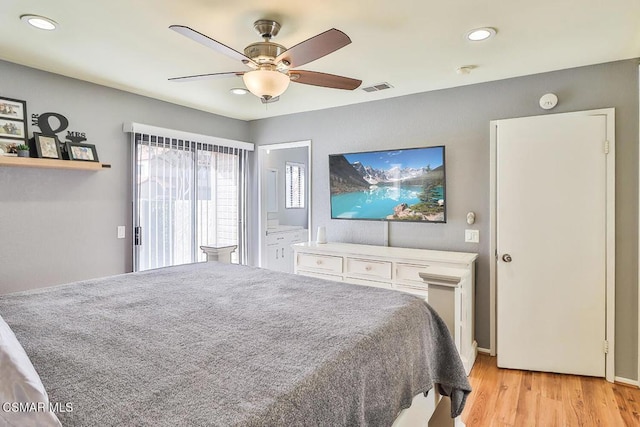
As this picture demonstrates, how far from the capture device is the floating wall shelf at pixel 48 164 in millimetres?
2546

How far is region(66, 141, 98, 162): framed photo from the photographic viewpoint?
2979mm

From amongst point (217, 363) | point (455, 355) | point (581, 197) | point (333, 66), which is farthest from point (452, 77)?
point (217, 363)

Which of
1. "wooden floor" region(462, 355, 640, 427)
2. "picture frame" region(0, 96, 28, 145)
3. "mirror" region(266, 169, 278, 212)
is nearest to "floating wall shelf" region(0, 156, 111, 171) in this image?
"picture frame" region(0, 96, 28, 145)

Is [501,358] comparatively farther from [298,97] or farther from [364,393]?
[298,97]

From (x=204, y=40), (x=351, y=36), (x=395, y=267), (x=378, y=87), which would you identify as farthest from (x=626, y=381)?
(x=204, y=40)

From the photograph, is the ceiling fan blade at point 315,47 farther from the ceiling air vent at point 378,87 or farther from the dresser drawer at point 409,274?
the dresser drawer at point 409,274

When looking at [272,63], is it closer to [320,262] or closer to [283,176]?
[320,262]

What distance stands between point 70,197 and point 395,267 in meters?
2.96

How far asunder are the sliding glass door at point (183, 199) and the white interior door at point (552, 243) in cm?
305

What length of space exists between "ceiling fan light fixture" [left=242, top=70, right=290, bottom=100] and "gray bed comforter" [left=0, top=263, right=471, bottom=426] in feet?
3.78

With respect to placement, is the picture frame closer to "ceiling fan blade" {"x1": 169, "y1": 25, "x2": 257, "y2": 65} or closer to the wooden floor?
"ceiling fan blade" {"x1": 169, "y1": 25, "x2": 257, "y2": 65}

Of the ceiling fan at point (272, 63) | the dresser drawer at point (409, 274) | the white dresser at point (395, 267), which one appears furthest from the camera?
the dresser drawer at point (409, 274)

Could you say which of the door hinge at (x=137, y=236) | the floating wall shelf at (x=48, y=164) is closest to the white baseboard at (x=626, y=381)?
the door hinge at (x=137, y=236)

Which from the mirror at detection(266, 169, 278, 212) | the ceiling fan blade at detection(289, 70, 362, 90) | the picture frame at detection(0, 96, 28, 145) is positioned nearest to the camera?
the ceiling fan blade at detection(289, 70, 362, 90)
